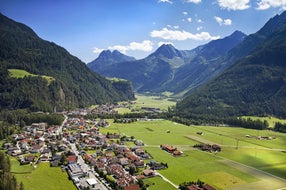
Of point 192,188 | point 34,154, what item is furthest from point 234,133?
point 34,154

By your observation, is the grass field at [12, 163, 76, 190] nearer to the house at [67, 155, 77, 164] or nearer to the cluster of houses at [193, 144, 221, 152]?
the house at [67, 155, 77, 164]

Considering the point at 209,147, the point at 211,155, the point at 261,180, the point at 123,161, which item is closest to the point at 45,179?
the point at 123,161

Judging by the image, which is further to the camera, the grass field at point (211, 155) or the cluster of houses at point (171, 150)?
the cluster of houses at point (171, 150)

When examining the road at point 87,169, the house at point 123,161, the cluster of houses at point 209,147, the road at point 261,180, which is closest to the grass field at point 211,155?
the road at point 261,180

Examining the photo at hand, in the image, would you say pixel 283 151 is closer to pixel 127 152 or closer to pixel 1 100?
pixel 127 152

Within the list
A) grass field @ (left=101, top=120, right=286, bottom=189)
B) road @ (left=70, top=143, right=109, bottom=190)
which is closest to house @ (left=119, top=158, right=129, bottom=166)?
road @ (left=70, top=143, right=109, bottom=190)

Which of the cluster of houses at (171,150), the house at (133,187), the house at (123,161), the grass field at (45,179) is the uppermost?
the cluster of houses at (171,150)

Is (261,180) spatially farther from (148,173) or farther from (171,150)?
(171,150)

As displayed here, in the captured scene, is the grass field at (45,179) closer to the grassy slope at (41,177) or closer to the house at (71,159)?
the grassy slope at (41,177)
